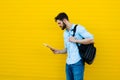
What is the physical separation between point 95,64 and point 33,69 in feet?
4.16

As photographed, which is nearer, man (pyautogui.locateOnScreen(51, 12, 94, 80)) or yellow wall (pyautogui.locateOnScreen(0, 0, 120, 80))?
man (pyautogui.locateOnScreen(51, 12, 94, 80))

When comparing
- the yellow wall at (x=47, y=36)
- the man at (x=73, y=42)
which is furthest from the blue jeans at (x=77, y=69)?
the yellow wall at (x=47, y=36)

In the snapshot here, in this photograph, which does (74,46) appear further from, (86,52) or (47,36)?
(47,36)

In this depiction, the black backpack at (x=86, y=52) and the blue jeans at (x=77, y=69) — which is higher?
the black backpack at (x=86, y=52)

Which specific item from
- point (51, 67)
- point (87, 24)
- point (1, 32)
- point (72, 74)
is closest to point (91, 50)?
point (72, 74)

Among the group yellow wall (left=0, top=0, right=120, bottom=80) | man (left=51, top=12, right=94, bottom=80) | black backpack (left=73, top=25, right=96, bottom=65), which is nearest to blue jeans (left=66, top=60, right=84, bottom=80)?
man (left=51, top=12, right=94, bottom=80)

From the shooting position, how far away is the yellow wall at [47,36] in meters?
5.75

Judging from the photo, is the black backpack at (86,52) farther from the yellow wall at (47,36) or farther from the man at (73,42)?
the yellow wall at (47,36)

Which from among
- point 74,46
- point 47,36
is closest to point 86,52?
point 74,46

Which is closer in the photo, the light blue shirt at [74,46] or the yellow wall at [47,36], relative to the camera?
the light blue shirt at [74,46]

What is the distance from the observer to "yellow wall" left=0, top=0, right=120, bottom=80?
575 cm

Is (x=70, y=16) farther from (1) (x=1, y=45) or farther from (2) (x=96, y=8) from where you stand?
(1) (x=1, y=45)

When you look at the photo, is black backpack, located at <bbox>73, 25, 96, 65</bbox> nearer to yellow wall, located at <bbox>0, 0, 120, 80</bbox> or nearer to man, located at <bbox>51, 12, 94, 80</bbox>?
man, located at <bbox>51, 12, 94, 80</bbox>

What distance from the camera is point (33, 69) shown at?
627 cm
